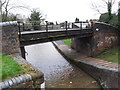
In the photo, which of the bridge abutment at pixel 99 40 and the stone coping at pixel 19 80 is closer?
the stone coping at pixel 19 80

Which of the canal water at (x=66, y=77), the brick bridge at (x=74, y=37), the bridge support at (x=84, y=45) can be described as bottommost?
the canal water at (x=66, y=77)

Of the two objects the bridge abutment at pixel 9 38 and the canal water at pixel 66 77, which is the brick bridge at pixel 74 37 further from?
the canal water at pixel 66 77

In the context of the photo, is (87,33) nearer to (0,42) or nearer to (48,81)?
(48,81)

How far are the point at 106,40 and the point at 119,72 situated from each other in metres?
5.91

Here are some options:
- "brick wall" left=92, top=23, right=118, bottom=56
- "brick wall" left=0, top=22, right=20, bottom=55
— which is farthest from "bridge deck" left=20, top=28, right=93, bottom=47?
"brick wall" left=92, top=23, right=118, bottom=56

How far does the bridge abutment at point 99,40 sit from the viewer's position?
11.4 meters

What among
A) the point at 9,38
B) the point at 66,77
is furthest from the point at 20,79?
the point at 66,77

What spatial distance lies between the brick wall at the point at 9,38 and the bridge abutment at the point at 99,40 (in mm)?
7833

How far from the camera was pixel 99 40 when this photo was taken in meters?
11.6

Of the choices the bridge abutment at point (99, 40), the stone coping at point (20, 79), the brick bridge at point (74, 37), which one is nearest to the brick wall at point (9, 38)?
the brick bridge at point (74, 37)

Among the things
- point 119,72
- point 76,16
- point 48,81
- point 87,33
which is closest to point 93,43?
point 87,33

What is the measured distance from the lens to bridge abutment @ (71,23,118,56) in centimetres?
1136

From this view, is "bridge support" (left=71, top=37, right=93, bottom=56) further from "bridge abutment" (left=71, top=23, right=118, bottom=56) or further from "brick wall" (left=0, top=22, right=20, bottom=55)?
"brick wall" (left=0, top=22, right=20, bottom=55)

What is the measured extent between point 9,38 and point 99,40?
881 cm
